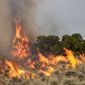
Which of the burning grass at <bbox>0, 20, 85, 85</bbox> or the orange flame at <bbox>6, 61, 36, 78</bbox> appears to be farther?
the orange flame at <bbox>6, 61, 36, 78</bbox>

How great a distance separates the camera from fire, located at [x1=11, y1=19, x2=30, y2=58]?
34750 millimetres

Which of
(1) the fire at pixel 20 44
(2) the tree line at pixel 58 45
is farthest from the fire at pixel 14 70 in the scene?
(2) the tree line at pixel 58 45

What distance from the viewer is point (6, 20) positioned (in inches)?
1527

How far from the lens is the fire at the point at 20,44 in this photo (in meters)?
34.8

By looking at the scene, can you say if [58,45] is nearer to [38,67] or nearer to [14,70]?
[38,67]

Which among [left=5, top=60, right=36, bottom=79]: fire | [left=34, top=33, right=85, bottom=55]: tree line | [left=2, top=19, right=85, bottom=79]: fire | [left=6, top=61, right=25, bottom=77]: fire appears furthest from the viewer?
[left=34, top=33, right=85, bottom=55]: tree line

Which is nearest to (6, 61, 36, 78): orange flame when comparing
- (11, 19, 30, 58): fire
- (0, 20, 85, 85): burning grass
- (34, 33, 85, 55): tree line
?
(0, 20, 85, 85): burning grass

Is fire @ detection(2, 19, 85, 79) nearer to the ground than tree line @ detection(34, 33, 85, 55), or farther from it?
nearer to the ground

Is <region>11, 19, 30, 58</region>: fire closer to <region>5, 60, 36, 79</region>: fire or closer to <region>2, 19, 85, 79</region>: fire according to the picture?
<region>2, 19, 85, 79</region>: fire

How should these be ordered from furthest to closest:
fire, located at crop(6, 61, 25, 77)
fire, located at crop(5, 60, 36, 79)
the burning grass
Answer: fire, located at crop(6, 61, 25, 77)
fire, located at crop(5, 60, 36, 79)
the burning grass

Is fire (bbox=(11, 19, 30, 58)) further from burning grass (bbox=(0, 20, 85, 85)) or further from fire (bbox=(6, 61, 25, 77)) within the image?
fire (bbox=(6, 61, 25, 77))

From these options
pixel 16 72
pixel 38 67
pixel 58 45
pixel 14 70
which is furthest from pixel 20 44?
pixel 16 72

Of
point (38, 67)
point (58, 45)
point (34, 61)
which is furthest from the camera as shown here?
point (58, 45)

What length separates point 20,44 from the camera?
1390 inches
